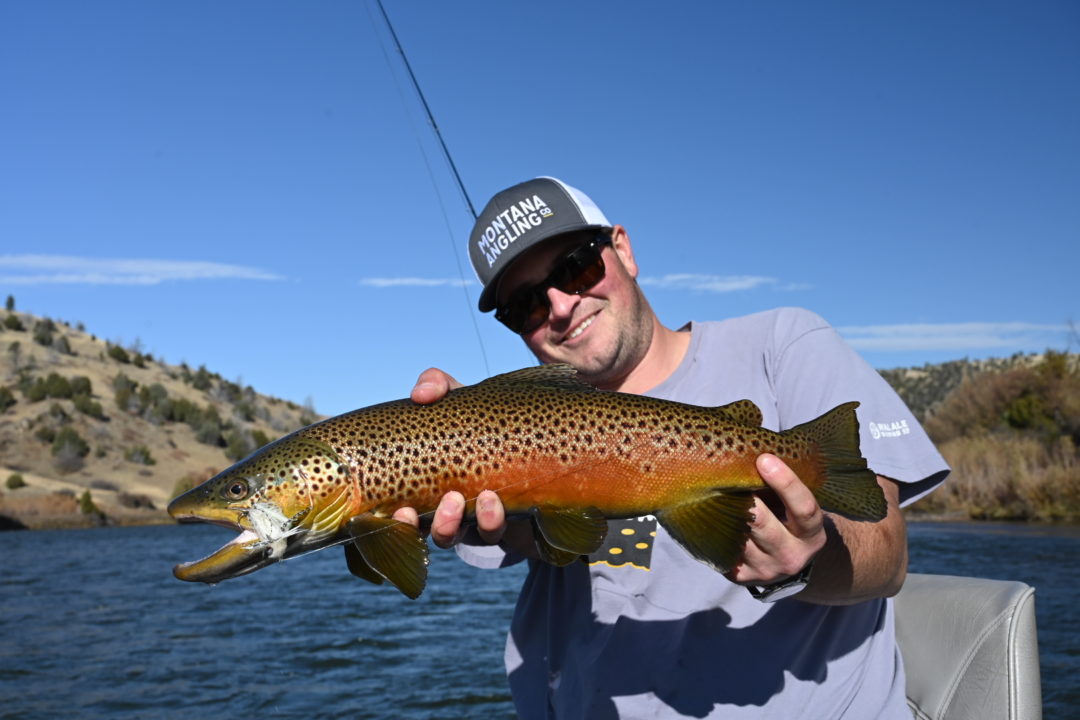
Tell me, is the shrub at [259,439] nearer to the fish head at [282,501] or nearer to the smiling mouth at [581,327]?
the smiling mouth at [581,327]

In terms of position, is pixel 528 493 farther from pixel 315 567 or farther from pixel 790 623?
pixel 315 567

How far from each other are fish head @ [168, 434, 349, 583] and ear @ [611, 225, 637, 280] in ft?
5.70

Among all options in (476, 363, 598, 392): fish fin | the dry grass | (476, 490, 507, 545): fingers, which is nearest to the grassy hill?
the dry grass

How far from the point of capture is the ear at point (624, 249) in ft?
13.1

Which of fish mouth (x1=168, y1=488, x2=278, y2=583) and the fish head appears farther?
the fish head

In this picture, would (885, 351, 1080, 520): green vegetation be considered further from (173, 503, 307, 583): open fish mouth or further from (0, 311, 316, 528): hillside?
(0, 311, 316, 528): hillside

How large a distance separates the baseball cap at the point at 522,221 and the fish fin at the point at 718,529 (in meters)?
1.40

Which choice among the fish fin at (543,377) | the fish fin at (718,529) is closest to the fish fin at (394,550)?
the fish fin at (543,377)

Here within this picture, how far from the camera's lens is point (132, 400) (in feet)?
167

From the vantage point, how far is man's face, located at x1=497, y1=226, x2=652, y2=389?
366 centimetres

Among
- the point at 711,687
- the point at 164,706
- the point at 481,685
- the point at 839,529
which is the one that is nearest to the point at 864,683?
the point at 711,687

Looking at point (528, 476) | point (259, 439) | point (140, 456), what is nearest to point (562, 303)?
point (528, 476)

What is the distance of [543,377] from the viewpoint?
10.2ft

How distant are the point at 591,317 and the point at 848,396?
3.48 feet
